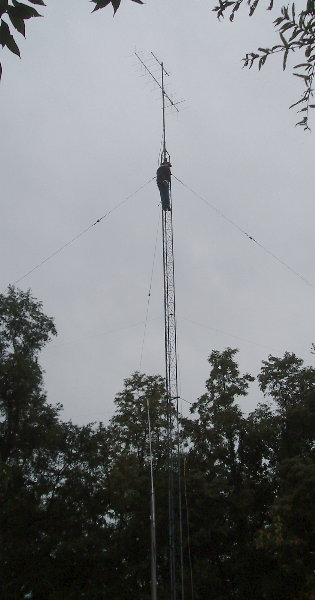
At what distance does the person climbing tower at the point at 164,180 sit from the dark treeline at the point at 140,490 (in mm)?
8888

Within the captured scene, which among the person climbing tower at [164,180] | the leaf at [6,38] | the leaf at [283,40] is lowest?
the leaf at [6,38]

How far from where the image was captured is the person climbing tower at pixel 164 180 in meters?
17.9

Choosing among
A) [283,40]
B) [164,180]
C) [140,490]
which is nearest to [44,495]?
[140,490]

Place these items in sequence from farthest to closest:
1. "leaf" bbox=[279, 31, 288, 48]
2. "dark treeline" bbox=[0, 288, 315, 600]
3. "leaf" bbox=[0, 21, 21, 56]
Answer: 1. "dark treeline" bbox=[0, 288, 315, 600]
2. "leaf" bbox=[279, 31, 288, 48]
3. "leaf" bbox=[0, 21, 21, 56]

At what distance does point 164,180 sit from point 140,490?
1208cm

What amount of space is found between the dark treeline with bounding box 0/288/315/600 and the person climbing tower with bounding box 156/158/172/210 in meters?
8.89

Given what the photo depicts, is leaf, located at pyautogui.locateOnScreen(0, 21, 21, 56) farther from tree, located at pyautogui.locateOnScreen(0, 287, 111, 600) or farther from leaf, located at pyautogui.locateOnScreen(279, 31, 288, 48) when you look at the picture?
tree, located at pyautogui.locateOnScreen(0, 287, 111, 600)

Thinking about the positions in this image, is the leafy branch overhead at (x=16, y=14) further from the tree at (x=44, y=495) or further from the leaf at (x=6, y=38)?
the tree at (x=44, y=495)

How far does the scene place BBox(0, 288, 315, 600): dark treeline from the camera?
21.0 metres

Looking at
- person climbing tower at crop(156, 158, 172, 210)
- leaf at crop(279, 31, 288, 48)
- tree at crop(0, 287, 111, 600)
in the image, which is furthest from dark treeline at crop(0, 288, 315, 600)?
leaf at crop(279, 31, 288, 48)

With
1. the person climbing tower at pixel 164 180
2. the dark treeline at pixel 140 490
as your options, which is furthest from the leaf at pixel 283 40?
the dark treeline at pixel 140 490

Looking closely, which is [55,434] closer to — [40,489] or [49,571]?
[40,489]

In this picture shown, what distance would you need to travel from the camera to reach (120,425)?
82.3 feet

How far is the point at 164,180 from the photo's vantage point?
1792 centimetres
